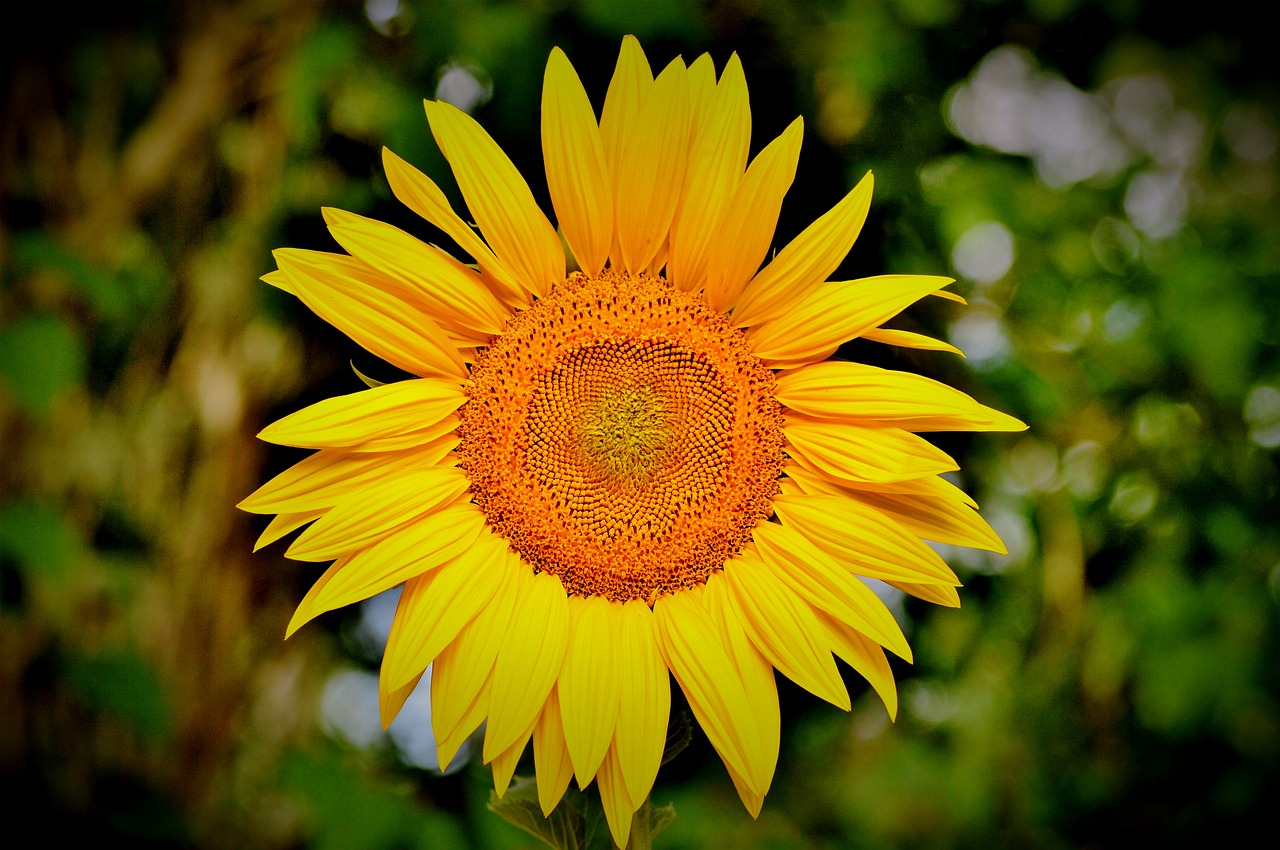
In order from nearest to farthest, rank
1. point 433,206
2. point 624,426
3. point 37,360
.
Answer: point 433,206, point 624,426, point 37,360

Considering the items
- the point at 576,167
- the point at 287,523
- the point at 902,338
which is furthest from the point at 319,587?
the point at 902,338

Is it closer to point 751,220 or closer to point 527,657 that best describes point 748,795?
point 527,657

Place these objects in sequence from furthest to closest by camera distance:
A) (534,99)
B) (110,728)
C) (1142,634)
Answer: (110,728), (1142,634), (534,99)

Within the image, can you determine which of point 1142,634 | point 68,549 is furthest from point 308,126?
point 1142,634

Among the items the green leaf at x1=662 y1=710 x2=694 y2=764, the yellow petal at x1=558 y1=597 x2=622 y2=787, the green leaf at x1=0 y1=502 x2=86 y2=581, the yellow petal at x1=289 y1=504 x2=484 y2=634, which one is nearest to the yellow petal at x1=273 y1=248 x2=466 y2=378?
the yellow petal at x1=289 y1=504 x2=484 y2=634

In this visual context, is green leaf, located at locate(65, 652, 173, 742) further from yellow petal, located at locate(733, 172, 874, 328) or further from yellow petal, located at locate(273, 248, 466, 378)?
yellow petal, located at locate(733, 172, 874, 328)

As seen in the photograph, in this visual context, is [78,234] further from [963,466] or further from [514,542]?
[963,466]

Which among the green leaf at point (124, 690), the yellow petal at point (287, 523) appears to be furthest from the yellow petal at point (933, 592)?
the green leaf at point (124, 690)
